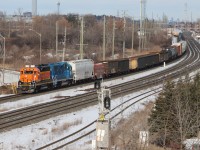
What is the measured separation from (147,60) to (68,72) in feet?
91.2

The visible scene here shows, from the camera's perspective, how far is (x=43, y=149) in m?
20.5

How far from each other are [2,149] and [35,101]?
15.8 metres

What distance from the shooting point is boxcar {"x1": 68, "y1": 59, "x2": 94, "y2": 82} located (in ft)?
157

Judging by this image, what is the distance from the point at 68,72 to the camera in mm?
46656

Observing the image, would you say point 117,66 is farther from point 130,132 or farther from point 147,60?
point 130,132

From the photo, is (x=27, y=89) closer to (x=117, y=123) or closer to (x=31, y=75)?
(x=31, y=75)

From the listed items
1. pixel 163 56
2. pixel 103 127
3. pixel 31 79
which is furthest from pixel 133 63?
pixel 103 127

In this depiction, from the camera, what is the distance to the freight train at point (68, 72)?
4050cm

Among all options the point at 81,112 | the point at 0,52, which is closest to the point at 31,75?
the point at 81,112

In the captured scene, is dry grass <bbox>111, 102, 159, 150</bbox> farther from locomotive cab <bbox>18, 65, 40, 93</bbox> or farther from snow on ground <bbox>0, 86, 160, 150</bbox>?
locomotive cab <bbox>18, 65, 40, 93</bbox>

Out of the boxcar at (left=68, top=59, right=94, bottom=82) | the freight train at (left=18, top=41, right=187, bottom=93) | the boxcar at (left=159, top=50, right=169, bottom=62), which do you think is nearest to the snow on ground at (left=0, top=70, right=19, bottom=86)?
the freight train at (left=18, top=41, right=187, bottom=93)

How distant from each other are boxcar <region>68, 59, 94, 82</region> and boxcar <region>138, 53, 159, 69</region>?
17697mm

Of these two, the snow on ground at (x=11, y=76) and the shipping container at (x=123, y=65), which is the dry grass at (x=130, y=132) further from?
the shipping container at (x=123, y=65)

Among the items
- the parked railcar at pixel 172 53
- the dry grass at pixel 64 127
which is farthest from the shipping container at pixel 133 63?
the dry grass at pixel 64 127
